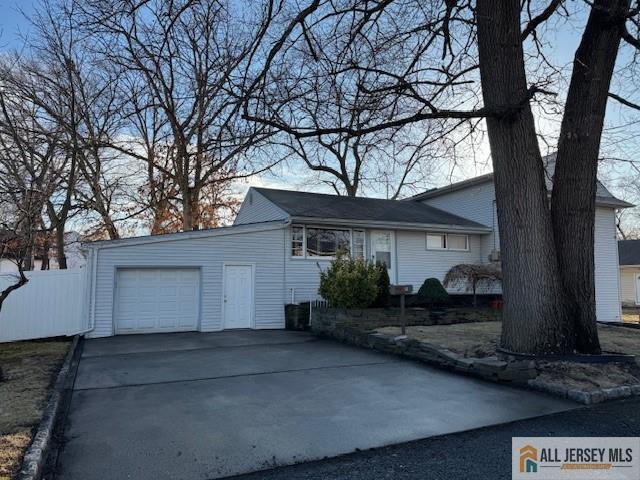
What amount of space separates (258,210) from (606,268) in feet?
46.7

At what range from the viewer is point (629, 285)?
1230 inches

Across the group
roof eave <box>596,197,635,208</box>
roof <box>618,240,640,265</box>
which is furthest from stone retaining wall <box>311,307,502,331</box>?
roof <box>618,240,640,265</box>

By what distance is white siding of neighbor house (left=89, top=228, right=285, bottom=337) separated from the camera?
481 inches

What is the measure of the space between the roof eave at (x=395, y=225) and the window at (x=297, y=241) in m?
0.43

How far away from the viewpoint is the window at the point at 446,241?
17203 millimetres

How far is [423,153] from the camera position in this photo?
10133mm

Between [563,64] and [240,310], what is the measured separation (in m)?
10.5

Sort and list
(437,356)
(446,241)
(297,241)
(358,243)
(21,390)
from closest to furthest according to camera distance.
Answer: (21,390), (437,356), (297,241), (358,243), (446,241)

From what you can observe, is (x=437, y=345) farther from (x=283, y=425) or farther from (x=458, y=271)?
(x=458, y=271)

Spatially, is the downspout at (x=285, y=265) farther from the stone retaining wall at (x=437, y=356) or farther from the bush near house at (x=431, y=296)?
the bush near house at (x=431, y=296)

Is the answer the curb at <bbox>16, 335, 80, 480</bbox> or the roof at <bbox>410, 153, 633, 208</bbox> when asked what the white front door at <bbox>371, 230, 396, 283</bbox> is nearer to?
the roof at <bbox>410, 153, 633, 208</bbox>

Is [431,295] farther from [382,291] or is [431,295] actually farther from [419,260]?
[419,260]

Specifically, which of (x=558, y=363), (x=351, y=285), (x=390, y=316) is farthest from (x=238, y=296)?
Answer: (x=558, y=363)

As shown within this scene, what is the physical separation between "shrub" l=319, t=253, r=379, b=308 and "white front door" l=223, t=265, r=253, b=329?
8.57ft
